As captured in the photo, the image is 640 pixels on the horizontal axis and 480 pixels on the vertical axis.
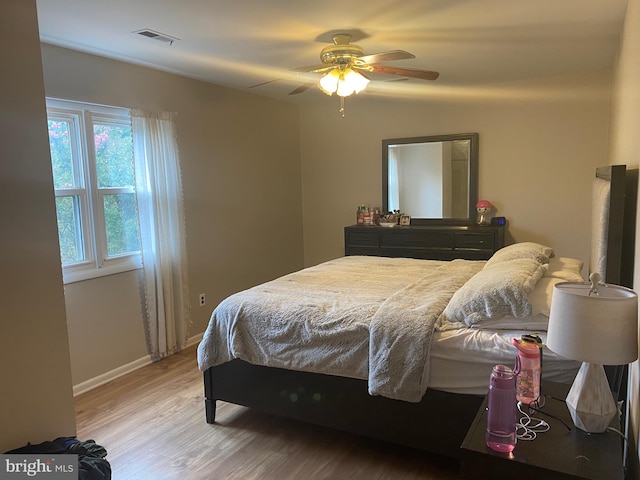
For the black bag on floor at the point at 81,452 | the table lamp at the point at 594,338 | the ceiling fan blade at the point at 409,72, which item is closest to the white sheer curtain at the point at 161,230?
the ceiling fan blade at the point at 409,72

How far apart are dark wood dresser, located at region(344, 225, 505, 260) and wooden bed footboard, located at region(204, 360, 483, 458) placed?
8.27 feet

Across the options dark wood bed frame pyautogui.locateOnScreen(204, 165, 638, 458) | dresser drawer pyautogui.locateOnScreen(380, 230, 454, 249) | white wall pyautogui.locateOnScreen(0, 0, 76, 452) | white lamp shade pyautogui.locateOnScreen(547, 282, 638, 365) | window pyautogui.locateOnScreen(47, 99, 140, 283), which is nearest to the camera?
white lamp shade pyautogui.locateOnScreen(547, 282, 638, 365)

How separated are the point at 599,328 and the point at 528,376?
46 cm

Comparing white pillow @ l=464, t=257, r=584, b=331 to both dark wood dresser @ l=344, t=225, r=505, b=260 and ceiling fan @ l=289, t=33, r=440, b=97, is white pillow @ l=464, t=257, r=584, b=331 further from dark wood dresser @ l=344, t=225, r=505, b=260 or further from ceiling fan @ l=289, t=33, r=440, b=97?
dark wood dresser @ l=344, t=225, r=505, b=260

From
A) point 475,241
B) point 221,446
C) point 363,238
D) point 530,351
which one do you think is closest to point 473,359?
point 530,351

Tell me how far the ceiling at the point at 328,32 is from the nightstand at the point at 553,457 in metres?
2.16

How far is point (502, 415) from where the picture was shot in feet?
4.93

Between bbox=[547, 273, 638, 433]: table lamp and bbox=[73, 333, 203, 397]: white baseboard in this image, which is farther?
bbox=[73, 333, 203, 397]: white baseboard

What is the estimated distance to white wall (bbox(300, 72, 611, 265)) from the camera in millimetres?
4422

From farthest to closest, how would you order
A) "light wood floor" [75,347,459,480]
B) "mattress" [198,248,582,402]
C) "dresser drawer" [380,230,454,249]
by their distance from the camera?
1. "dresser drawer" [380,230,454,249]
2. "light wood floor" [75,347,459,480]
3. "mattress" [198,248,582,402]

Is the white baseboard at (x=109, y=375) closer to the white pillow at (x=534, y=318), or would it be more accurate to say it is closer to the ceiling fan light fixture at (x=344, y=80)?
the ceiling fan light fixture at (x=344, y=80)

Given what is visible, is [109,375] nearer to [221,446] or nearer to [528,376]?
[221,446]

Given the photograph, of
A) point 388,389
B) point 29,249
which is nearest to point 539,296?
point 388,389

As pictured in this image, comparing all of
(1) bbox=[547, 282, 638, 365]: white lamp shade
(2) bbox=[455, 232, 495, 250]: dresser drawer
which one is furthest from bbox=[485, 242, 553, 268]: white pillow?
(1) bbox=[547, 282, 638, 365]: white lamp shade
